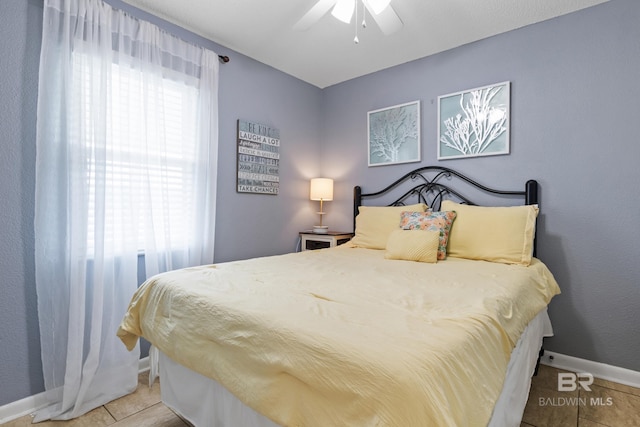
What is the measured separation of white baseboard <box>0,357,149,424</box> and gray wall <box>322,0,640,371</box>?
3.33 meters

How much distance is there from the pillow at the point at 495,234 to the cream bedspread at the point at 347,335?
0.27 m

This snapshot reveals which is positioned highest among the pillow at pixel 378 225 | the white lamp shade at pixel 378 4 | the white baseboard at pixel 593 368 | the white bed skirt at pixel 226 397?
the white lamp shade at pixel 378 4

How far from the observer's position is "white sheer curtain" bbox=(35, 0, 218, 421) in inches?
73.3

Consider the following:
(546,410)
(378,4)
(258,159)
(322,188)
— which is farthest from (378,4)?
(546,410)

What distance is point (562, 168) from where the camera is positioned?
7.64ft

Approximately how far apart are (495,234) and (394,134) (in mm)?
1420

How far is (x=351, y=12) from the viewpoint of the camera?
6.20 ft

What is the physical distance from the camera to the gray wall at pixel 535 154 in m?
1.82

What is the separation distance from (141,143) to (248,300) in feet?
→ 5.16

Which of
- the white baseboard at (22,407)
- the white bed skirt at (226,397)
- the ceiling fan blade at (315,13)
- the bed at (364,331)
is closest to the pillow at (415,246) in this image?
the bed at (364,331)

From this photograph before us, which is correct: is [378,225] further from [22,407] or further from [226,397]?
[22,407]

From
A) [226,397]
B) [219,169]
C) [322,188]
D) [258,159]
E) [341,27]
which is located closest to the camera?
[226,397]

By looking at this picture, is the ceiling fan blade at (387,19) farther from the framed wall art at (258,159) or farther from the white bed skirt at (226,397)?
the white bed skirt at (226,397)

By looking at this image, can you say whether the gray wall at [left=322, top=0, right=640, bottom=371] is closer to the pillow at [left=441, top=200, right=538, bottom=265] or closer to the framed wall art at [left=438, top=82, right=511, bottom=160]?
the framed wall art at [left=438, top=82, right=511, bottom=160]
